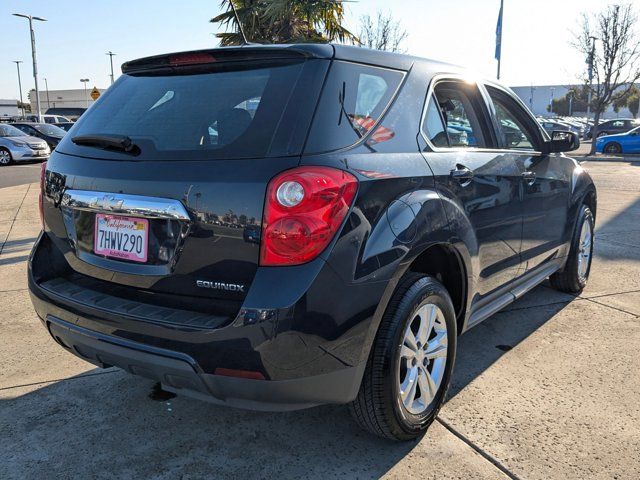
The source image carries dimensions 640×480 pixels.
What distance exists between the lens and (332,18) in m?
13.1

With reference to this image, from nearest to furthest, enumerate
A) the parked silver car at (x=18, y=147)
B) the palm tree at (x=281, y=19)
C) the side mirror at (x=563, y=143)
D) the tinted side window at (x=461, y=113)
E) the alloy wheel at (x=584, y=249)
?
1. the tinted side window at (x=461, y=113)
2. the side mirror at (x=563, y=143)
3. the alloy wheel at (x=584, y=249)
4. the palm tree at (x=281, y=19)
5. the parked silver car at (x=18, y=147)

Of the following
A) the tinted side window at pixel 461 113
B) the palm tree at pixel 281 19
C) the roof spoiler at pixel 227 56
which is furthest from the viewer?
the palm tree at pixel 281 19

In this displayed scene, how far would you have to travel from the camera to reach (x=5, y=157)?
66.6 ft

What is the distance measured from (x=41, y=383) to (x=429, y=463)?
2199 mm

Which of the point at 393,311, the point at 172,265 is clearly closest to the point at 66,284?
the point at 172,265

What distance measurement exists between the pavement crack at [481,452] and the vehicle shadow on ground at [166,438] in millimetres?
249

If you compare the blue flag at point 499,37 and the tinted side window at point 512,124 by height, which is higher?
the blue flag at point 499,37

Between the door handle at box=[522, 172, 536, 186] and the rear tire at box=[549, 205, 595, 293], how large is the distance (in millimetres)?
1105

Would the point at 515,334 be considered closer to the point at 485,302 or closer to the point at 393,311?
the point at 485,302

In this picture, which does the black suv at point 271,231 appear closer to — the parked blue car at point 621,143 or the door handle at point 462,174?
the door handle at point 462,174

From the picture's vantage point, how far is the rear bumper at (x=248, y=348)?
1992 mm

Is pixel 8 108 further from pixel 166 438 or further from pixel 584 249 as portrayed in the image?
pixel 166 438

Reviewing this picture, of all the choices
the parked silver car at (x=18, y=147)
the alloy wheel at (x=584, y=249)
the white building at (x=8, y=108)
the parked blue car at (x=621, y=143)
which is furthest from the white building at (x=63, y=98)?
the alloy wheel at (x=584, y=249)

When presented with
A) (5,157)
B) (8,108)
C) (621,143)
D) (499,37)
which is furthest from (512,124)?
(8,108)
